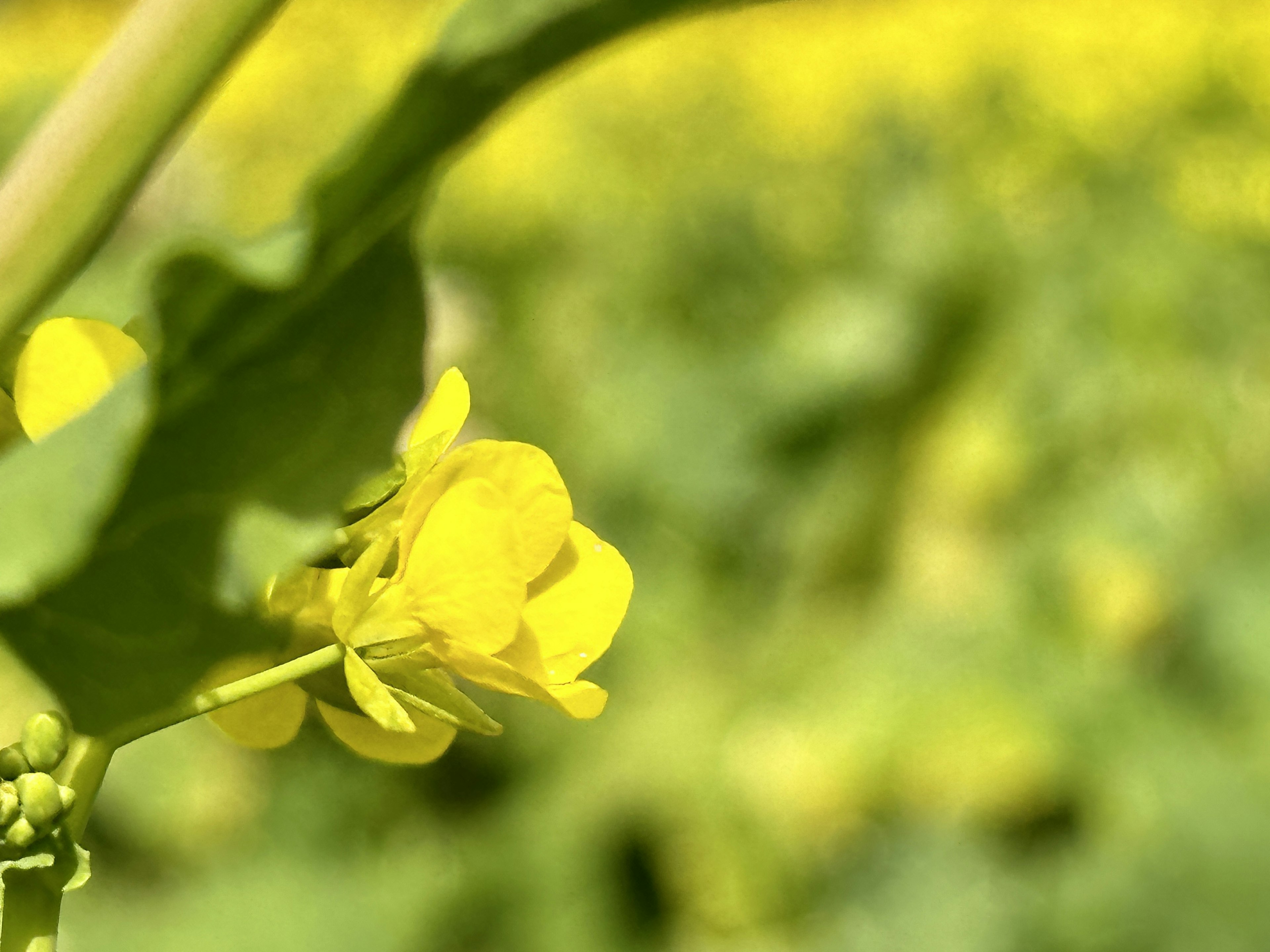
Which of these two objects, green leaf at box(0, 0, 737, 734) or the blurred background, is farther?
the blurred background

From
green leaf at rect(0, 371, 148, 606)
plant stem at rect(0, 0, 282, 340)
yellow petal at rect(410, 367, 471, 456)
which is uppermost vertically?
plant stem at rect(0, 0, 282, 340)

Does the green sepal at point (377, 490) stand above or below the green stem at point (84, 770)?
above

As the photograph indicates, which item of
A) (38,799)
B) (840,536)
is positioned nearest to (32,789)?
(38,799)

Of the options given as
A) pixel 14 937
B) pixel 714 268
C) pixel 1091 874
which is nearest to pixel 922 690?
pixel 1091 874

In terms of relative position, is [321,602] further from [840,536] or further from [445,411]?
[840,536]

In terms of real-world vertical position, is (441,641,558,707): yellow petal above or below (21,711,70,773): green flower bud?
below

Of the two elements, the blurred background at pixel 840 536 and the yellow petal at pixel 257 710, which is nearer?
the yellow petal at pixel 257 710
